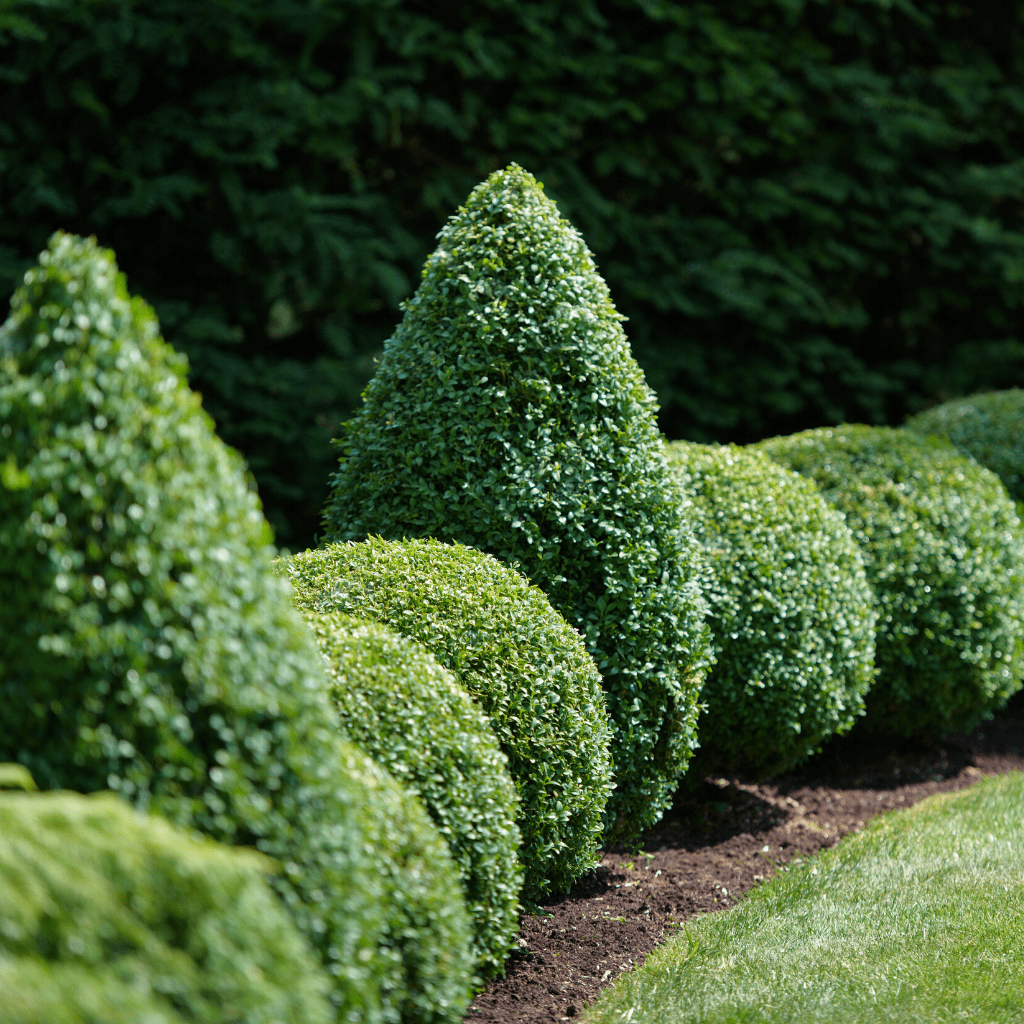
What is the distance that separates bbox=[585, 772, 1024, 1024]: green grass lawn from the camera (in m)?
3.33

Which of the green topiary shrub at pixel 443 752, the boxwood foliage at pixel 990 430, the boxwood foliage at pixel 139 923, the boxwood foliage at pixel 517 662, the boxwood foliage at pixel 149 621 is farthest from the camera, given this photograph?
the boxwood foliage at pixel 990 430

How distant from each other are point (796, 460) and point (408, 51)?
4.62m

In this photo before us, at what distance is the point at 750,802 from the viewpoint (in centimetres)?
555

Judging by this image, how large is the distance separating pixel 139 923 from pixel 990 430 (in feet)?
24.2

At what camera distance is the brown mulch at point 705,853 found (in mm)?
3684

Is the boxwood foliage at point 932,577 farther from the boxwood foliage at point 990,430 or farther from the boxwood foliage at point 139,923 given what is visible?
the boxwood foliage at point 139,923

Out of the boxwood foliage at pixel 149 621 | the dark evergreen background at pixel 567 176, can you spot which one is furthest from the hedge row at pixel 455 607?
the dark evergreen background at pixel 567 176

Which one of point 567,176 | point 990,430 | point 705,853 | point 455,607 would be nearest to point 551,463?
point 455,607

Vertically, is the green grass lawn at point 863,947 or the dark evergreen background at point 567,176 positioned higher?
the dark evergreen background at point 567,176

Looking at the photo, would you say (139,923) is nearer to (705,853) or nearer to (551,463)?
(551,463)

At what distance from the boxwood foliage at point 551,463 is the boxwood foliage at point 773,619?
53 centimetres

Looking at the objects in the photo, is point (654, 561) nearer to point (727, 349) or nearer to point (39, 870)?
point (39, 870)

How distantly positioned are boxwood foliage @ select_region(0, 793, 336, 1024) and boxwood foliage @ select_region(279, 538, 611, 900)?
5.43ft

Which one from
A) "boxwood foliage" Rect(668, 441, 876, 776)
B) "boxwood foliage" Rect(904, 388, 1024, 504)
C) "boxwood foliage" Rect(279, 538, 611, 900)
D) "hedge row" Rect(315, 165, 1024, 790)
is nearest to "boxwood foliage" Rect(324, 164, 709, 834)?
"hedge row" Rect(315, 165, 1024, 790)
